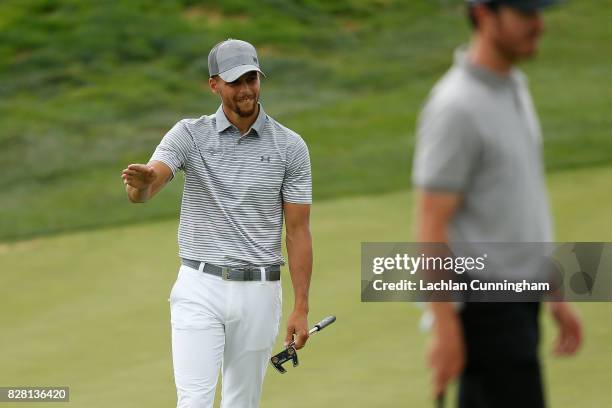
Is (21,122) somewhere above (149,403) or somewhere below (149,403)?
above

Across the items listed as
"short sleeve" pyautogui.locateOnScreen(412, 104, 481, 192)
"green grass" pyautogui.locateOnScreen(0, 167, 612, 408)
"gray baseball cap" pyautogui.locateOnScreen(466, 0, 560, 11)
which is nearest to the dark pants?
"short sleeve" pyautogui.locateOnScreen(412, 104, 481, 192)

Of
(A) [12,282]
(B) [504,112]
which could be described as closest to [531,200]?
(B) [504,112]

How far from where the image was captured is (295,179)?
18.1 ft

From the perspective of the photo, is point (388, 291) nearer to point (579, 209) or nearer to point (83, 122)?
point (579, 209)

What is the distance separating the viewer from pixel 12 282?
31.3ft

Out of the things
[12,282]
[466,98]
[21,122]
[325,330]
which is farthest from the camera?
[21,122]

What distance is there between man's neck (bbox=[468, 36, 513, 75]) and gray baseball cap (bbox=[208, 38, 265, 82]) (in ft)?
6.04

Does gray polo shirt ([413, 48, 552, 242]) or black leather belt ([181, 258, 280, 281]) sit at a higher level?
gray polo shirt ([413, 48, 552, 242])

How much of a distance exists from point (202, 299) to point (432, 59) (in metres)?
14.4

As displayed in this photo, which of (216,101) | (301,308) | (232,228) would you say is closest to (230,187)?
(232,228)

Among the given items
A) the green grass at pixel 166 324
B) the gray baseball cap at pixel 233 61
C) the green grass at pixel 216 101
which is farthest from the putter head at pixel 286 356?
the green grass at pixel 216 101

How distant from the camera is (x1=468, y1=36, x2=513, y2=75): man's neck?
3646 mm

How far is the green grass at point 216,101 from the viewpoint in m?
13.5

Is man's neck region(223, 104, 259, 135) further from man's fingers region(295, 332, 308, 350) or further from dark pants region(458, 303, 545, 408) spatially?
dark pants region(458, 303, 545, 408)
